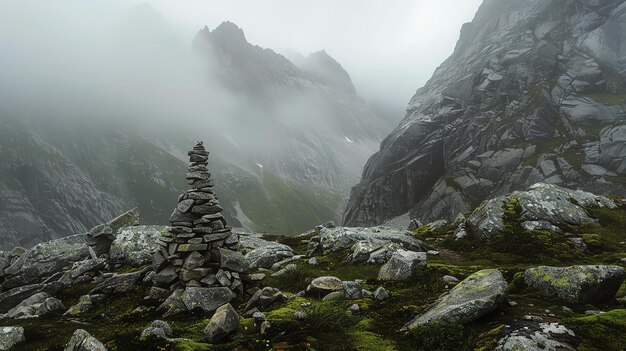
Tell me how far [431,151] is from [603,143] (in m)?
57.5

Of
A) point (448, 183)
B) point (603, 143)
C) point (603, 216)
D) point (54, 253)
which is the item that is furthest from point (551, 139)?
point (54, 253)

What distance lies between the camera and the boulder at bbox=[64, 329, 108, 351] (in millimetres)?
10492

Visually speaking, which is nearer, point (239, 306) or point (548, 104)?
point (239, 306)

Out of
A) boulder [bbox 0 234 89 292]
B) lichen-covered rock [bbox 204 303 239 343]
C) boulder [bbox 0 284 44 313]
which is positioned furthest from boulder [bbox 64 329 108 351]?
boulder [bbox 0 234 89 292]

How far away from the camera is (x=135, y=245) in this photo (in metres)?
27.8

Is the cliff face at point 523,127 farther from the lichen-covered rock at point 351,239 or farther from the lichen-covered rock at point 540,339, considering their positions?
the lichen-covered rock at point 540,339

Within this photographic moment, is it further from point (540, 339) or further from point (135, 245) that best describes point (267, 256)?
point (540, 339)

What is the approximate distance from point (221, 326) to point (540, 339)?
921cm

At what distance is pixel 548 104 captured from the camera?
129125 millimetres

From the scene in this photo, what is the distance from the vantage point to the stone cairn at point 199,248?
19.4 metres

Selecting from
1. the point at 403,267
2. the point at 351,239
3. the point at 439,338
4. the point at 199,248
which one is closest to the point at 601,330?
the point at 439,338

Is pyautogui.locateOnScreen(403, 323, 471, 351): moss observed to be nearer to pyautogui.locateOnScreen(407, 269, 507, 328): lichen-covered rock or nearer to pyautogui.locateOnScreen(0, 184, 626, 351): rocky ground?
pyautogui.locateOnScreen(0, 184, 626, 351): rocky ground

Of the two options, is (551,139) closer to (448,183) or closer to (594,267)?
(448,183)

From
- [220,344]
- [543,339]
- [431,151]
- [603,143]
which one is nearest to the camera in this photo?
[543,339]
